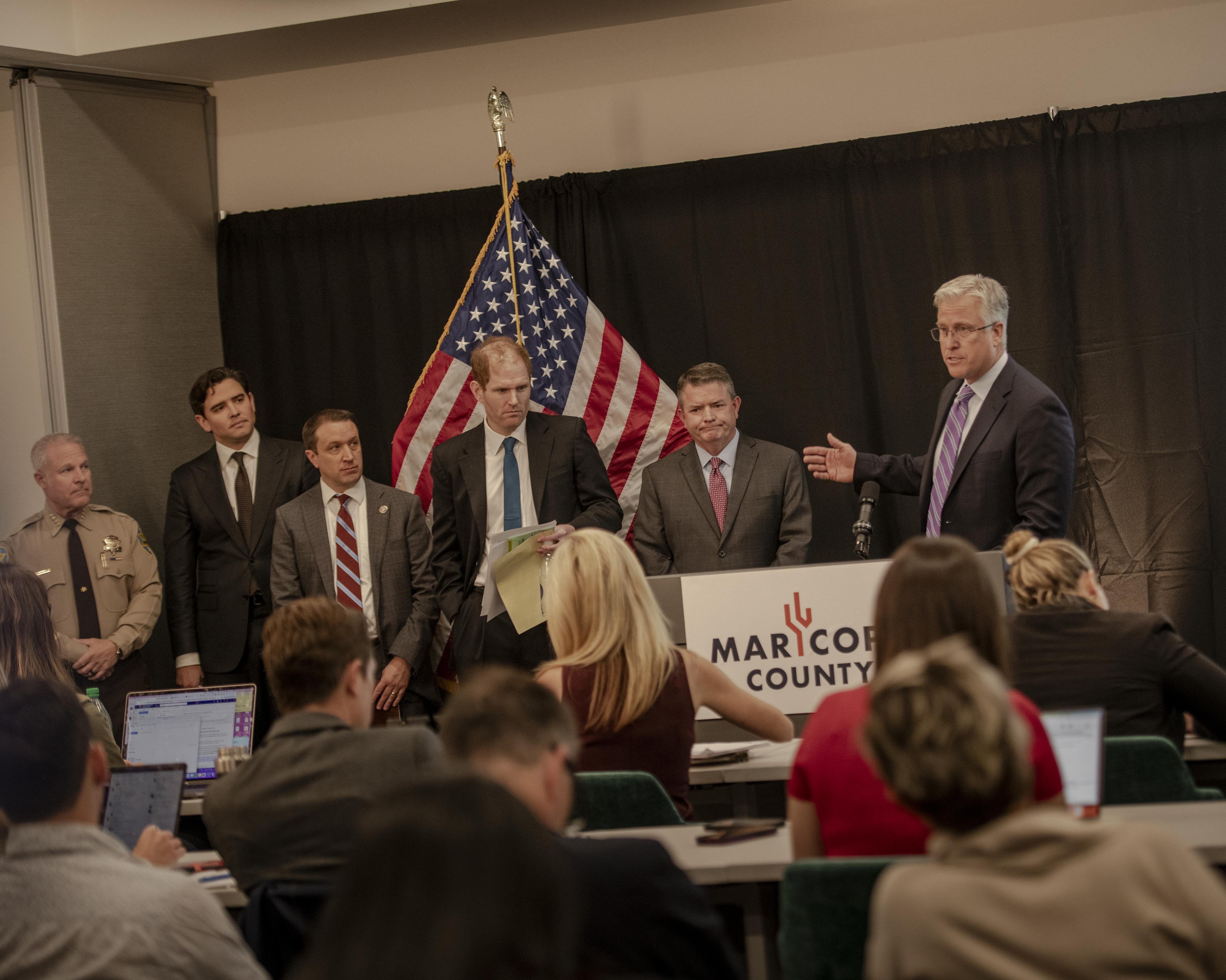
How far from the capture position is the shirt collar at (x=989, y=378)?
430cm

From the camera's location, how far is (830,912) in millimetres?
1776

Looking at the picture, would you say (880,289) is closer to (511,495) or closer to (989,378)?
(989,378)

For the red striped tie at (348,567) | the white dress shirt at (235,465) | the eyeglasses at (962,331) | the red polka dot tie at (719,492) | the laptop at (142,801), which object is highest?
the eyeglasses at (962,331)

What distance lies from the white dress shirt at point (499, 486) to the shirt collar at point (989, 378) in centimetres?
169

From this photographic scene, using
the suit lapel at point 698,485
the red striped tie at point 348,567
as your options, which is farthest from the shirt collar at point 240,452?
the suit lapel at point 698,485

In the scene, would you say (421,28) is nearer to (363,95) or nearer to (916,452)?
(363,95)

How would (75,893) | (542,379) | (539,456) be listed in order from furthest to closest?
(542,379), (539,456), (75,893)

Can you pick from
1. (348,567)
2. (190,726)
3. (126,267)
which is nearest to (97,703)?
(190,726)

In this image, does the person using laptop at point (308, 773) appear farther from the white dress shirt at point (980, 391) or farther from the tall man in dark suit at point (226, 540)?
the tall man in dark suit at point (226, 540)

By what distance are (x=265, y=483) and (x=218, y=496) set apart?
20 centimetres

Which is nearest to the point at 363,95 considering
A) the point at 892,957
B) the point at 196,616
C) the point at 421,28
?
the point at 421,28

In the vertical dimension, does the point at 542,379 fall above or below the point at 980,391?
above

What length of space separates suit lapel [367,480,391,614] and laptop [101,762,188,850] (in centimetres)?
203

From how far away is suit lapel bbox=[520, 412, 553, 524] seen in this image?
4789 mm
